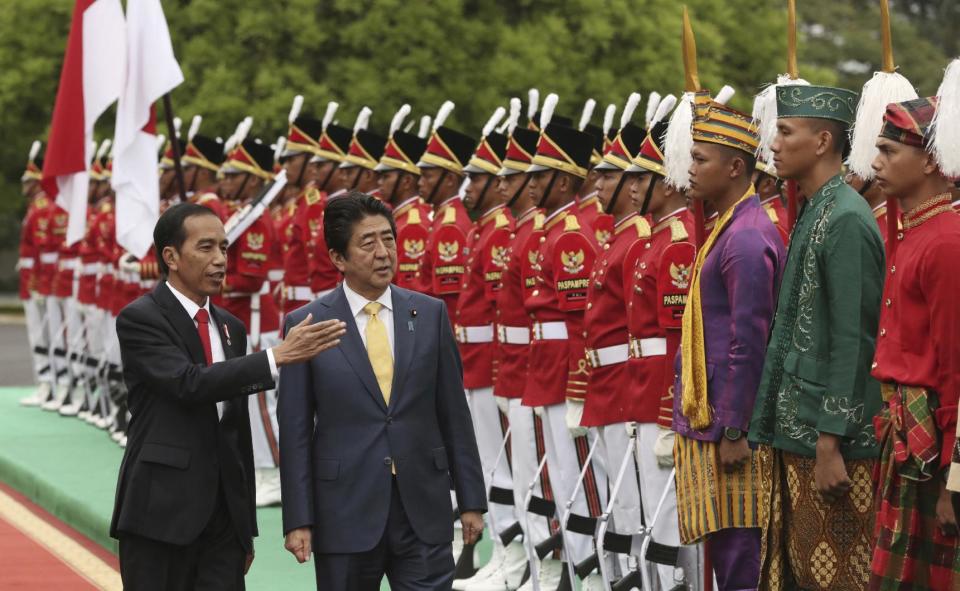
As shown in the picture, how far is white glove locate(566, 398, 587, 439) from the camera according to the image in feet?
27.4

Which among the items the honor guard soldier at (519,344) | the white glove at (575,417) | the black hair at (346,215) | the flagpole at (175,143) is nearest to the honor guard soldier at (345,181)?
the flagpole at (175,143)

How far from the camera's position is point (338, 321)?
5.62 metres

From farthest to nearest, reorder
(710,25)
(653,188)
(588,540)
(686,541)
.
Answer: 1. (710,25)
2. (588,540)
3. (653,188)
4. (686,541)

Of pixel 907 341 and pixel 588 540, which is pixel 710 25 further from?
pixel 907 341

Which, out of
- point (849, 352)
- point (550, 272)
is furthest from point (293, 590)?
point (849, 352)

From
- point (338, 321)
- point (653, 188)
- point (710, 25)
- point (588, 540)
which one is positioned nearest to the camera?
point (338, 321)

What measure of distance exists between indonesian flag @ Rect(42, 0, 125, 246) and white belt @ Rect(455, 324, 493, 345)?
302cm

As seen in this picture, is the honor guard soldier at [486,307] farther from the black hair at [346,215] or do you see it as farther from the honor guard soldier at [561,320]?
the black hair at [346,215]

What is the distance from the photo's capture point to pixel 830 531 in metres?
5.65

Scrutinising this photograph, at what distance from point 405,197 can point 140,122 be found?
1.73 m

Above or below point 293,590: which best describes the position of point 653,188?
above

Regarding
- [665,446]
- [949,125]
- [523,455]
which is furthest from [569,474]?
[949,125]

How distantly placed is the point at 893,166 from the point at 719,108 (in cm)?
109

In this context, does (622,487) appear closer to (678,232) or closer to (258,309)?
(678,232)
